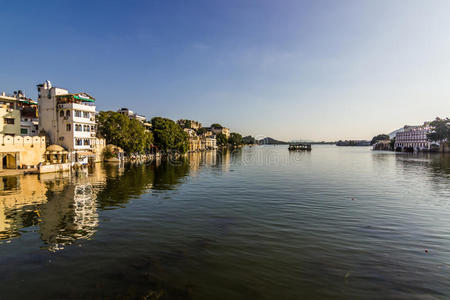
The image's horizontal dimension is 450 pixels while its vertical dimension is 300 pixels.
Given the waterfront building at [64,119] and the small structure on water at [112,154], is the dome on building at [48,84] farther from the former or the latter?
the small structure on water at [112,154]

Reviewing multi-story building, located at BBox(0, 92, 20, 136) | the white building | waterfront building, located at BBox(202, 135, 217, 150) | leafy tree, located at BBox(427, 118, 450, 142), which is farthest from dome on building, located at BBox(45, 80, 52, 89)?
leafy tree, located at BBox(427, 118, 450, 142)

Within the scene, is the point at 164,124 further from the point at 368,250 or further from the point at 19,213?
the point at 368,250

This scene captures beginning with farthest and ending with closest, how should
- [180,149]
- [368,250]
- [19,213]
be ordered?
[180,149] < [19,213] < [368,250]

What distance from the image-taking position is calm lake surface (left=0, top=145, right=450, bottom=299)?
9133 mm

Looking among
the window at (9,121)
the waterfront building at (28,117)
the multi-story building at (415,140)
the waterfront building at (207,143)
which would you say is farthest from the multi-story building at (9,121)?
the multi-story building at (415,140)

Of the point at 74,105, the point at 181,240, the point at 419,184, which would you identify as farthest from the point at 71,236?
the point at 74,105

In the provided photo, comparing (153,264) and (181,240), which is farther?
(181,240)

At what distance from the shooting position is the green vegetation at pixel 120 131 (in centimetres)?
6638

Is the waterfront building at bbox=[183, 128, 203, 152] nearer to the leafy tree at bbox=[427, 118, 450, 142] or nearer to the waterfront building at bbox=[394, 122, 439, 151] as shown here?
the leafy tree at bbox=[427, 118, 450, 142]

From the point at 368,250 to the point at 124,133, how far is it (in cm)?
6799

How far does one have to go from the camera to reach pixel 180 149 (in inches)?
4031

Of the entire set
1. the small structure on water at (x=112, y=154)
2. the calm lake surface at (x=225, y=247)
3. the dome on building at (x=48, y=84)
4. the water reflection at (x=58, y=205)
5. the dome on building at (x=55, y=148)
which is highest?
the dome on building at (x=48, y=84)

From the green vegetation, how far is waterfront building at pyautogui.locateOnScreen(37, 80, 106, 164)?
34.4 ft

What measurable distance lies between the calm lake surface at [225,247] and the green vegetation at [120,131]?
146 feet
